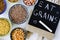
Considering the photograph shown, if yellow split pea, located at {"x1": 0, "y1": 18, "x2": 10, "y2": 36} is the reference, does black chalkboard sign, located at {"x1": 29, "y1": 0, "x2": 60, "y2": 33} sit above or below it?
above

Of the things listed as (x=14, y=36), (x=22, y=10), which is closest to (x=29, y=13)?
(x=22, y=10)

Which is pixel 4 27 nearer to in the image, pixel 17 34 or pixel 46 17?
pixel 17 34

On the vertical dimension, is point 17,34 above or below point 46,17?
below

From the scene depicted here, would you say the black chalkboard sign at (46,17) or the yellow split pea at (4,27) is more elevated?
the black chalkboard sign at (46,17)

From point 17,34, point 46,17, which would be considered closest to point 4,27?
point 17,34

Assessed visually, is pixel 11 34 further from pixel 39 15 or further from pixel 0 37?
pixel 39 15
